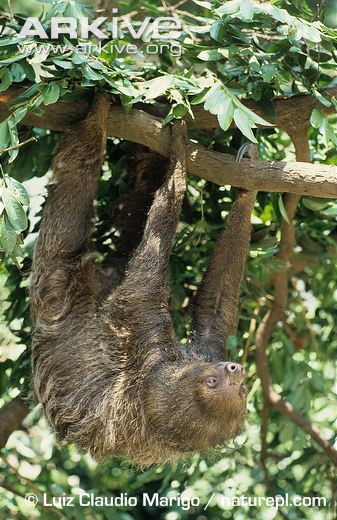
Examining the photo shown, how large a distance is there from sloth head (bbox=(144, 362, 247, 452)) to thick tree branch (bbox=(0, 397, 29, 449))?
232 centimetres

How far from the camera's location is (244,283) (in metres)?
8.27

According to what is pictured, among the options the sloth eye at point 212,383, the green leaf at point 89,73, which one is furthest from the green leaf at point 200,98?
the sloth eye at point 212,383

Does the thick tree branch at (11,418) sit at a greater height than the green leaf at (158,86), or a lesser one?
lesser

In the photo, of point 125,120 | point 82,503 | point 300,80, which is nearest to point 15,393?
point 82,503

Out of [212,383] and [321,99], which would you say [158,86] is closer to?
[321,99]

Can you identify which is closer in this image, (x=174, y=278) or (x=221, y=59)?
(x=221, y=59)

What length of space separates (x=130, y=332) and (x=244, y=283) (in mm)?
1684

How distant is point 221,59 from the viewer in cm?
697

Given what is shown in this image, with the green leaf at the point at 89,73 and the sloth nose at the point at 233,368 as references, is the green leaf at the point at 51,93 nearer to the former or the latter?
the green leaf at the point at 89,73

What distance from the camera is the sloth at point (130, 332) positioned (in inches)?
269

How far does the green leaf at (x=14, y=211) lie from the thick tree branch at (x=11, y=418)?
11.7 feet

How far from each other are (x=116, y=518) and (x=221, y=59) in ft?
15.2

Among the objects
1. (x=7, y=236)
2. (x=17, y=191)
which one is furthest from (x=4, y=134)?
(x=7, y=236)

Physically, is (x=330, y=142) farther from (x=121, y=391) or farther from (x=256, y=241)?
(x=121, y=391)
